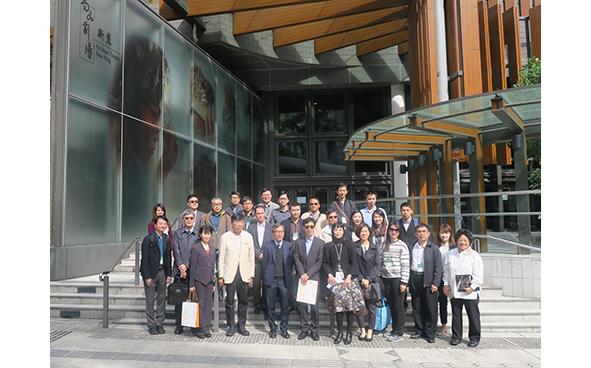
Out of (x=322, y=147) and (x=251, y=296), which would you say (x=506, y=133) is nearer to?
(x=251, y=296)

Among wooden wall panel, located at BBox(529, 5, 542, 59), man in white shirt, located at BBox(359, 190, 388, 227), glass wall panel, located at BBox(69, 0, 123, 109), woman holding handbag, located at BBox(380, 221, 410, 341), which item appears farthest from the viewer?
wooden wall panel, located at BBox(529, 5, 542, 59)

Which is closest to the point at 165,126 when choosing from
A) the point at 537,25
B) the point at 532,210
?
the point at 532,210

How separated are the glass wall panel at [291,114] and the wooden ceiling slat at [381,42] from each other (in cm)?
390

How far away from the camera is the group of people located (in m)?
6.36

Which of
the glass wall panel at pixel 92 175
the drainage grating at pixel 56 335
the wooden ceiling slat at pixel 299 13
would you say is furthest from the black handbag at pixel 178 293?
the wooden ceiling slat at pixel 299 13

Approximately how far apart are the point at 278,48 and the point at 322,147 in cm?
549

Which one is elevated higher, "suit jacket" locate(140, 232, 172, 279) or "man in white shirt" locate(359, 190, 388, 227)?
"man in white shirt" locate(359, 190, 388, 227)

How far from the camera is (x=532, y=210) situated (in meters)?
8.12

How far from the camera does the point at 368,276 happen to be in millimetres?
6531

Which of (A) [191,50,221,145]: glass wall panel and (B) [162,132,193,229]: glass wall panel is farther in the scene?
(A) [191,50,221,145]: glass wall panel

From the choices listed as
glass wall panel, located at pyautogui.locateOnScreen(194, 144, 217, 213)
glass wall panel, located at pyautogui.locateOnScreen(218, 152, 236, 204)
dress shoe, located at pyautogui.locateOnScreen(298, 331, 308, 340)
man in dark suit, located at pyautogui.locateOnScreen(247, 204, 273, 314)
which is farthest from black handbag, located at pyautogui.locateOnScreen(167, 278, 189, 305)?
glass wall panel, located at pyautogui.locateOnScreen(218, 152, 236, 204)

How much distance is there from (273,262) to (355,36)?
14.1 meters

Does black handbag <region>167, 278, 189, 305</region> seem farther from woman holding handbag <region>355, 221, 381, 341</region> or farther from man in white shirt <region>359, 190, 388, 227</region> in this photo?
man in white shirt <region>359, 190, 388, 227</region>

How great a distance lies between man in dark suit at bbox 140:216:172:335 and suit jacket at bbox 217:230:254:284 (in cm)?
92
